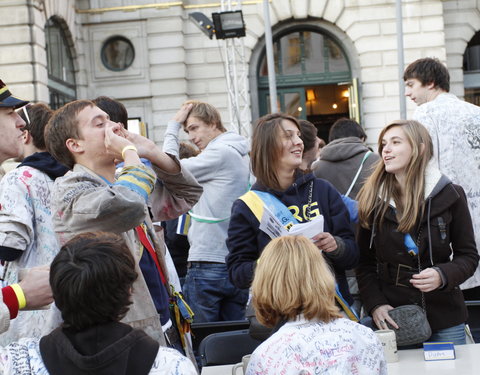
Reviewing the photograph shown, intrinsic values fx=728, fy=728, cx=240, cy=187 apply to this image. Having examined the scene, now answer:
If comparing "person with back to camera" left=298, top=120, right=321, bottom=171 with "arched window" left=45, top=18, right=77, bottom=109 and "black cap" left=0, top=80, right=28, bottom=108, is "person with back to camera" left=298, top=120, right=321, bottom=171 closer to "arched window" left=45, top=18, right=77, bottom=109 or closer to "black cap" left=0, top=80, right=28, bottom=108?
"black cap" left=0, top=80, right=28, bottom=108

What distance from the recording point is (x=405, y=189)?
4.11 metres

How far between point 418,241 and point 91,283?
220 centimetres

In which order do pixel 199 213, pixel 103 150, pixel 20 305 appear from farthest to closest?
pixel 199 213, pixel 103 150, pixel 20 305

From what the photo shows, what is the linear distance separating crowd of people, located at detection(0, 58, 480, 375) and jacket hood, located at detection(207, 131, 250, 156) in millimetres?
17

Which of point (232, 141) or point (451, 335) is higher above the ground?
point (232, 141)

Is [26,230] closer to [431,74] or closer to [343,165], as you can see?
[343,165]

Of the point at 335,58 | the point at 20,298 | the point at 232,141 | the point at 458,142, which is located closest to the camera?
the point at 20,298

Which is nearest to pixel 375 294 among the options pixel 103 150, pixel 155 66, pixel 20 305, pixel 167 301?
pixel 167 301

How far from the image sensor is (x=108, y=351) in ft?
7.30

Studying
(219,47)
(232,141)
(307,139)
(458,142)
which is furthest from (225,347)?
(219,47)

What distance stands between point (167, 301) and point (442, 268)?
1497mm

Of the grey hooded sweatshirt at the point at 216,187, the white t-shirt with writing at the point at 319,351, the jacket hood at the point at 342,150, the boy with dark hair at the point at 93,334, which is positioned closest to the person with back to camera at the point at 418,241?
the white t-shirt with writing at the point at 319,351

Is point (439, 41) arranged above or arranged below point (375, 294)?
above

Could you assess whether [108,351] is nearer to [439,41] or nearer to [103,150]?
[103,150]
